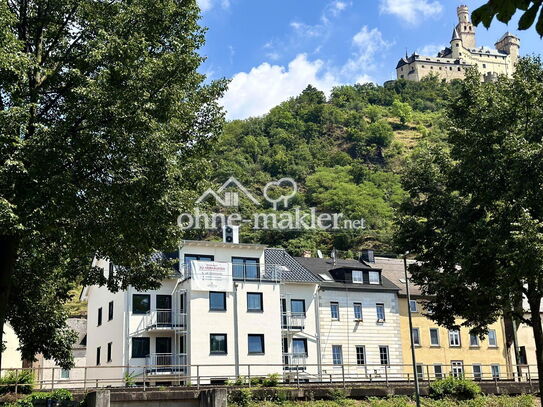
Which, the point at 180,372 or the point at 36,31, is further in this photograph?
the point at 180,372

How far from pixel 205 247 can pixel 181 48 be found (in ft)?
95.8

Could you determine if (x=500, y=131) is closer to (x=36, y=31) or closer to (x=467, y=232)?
(x=467, y=232)

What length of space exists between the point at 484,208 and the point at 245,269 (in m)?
24.6

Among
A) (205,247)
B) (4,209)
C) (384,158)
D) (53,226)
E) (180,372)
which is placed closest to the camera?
(4,209)

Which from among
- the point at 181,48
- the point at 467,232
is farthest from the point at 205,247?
the point at 181,48

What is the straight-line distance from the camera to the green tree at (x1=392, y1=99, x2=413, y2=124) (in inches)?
7402

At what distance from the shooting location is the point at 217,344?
45.5 metres

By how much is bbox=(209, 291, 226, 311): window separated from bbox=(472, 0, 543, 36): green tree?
4249cm

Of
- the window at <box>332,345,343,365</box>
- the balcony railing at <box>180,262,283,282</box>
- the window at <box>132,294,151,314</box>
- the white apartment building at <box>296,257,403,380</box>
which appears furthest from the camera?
the white apartment building at <box>296,257,403,380</box>

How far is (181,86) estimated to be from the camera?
19125 mm

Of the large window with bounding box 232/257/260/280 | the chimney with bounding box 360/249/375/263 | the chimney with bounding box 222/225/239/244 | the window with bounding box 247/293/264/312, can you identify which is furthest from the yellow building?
the chimney with bounding box 222/225/239/244

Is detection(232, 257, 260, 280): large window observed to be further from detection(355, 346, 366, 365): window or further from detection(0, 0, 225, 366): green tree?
detection(0, 0, 225, 366): green tree

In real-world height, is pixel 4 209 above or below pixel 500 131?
below

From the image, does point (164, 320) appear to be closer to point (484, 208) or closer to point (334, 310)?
point (334, 310)
